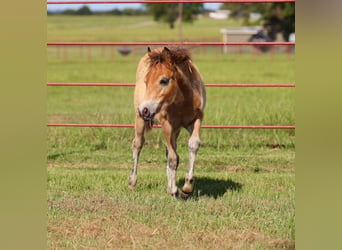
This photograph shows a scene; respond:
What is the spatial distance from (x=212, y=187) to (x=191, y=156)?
2.26 feet

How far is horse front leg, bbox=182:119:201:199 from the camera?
5.83m

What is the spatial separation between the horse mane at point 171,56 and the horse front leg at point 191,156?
0.60m

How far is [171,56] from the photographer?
589cm

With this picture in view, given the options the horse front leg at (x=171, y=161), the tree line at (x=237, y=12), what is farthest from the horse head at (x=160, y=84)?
the tree line at (x=237, y=12)

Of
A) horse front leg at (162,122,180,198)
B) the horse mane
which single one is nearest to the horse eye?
the horse mane

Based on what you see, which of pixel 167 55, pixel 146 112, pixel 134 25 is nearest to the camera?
pixel 146 112

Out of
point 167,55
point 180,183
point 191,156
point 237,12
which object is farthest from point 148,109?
point 237,12

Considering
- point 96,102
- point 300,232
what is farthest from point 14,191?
point 96,102

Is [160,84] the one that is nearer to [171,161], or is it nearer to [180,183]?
[171,161]

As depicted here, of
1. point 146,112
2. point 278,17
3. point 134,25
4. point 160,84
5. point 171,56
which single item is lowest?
point 146,112

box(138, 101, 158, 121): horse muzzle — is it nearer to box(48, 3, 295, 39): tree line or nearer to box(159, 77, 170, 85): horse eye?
box(159, 77, 170, 85): horse eye

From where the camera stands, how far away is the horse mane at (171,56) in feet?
18.8

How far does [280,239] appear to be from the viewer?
4344mm

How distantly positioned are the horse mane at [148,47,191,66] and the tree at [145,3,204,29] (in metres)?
62.1
